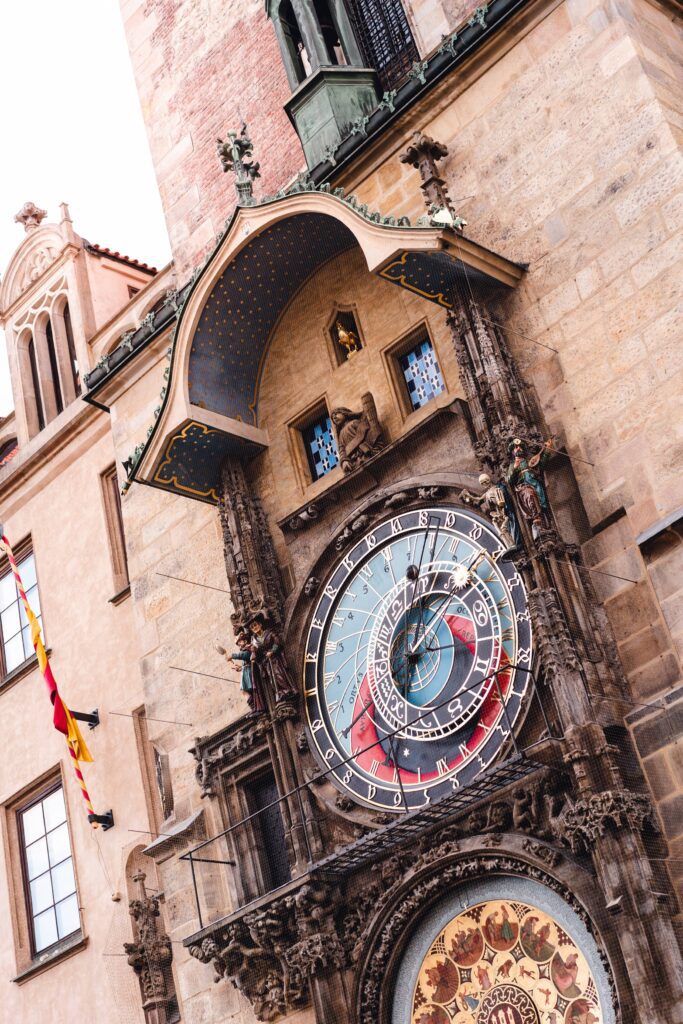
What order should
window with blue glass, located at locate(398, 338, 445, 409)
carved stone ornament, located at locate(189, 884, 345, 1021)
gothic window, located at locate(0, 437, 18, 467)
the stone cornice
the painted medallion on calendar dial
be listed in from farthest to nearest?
gothic window, located at locate(0, 437, 18, 467), the stone cornice, window with blue glass, located at locate(398, 338, 445, 409), carved stone ornament, located at locate(189, 884, 345, 1021), the painted medallion on calendar dial

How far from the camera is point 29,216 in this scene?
795 inches

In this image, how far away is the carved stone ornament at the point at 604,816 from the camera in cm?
998

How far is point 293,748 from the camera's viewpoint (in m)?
12.4

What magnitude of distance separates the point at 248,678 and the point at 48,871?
483 cm

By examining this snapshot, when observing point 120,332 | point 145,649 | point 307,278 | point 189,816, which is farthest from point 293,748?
point 120,332

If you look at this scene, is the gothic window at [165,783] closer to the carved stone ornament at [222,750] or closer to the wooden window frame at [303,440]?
the carved stone ornament at [222,750]

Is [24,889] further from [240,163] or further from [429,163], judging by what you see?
[429,163]

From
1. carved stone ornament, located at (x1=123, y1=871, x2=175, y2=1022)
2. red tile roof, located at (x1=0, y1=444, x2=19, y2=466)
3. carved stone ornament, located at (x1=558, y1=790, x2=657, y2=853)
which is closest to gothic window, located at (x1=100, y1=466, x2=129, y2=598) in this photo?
red tile roof, located at (x1=0, y1=444, x2=19, y2=466)

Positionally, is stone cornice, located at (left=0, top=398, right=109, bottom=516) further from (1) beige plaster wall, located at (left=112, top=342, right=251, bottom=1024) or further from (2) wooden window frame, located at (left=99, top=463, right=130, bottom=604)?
(1) beige plaster wall, located at (left=112, top=342, right=251, bottom=1024)

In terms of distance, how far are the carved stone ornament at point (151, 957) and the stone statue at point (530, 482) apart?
5537 mm

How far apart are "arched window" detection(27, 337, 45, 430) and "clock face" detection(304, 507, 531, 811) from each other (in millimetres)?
7630

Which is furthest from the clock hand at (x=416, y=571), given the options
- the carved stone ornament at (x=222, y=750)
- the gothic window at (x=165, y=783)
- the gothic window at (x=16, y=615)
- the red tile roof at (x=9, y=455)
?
the red tile roof at (x=9, y=455)

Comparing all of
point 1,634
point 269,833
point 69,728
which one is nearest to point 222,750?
point 269,833

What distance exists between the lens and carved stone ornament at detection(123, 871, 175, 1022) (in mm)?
13961
